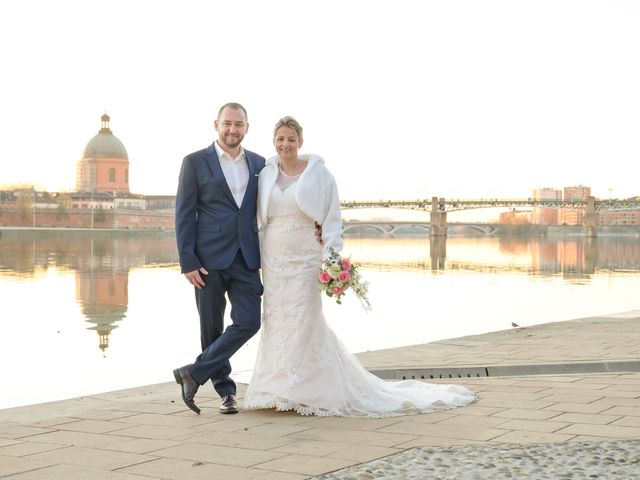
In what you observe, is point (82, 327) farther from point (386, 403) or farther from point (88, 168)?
point (88, 168)

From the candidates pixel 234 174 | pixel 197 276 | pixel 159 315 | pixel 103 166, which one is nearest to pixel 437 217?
pixel 103 166

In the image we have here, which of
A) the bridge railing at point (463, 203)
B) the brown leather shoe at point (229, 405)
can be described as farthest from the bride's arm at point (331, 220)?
the bridge railing at point (463, 203)

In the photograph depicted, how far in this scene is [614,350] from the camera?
7.57 meters

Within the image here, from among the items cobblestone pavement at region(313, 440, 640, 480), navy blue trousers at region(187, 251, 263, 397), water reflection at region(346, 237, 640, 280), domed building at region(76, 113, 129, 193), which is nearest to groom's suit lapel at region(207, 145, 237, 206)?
navy blue trousers at region(187, 251, 263, 397)

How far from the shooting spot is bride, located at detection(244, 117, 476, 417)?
5184 mm

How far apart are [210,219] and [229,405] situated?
1.01 meters

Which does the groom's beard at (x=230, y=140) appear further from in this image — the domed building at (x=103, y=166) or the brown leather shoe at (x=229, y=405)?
the domed building at (x=103, y=166)

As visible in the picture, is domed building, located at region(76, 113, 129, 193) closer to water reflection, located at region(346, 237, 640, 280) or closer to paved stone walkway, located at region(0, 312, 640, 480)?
water reflection, located at region(346, 237, 640, 280)

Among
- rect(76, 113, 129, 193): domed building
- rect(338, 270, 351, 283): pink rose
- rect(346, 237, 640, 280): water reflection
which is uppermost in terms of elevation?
rect(76, 113, 129, 193): domed building

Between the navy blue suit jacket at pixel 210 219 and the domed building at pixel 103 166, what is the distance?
132169mm

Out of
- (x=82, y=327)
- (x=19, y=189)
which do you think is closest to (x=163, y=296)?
(x=82, y=327)

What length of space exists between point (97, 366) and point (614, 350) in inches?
187

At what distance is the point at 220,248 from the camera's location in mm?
5230

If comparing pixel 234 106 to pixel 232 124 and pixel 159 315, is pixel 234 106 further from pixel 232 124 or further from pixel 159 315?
pixel 159 315
